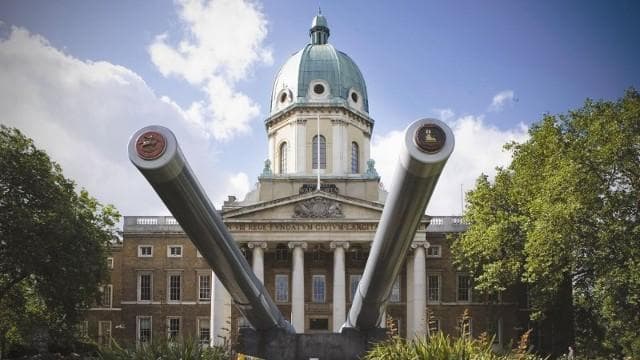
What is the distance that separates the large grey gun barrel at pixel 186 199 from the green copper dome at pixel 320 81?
44.4 meters

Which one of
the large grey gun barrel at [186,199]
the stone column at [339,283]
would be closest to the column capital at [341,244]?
the stone column at [339,283]

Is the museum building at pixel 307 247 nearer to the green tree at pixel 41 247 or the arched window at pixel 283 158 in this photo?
the arched window at pixel 283 158

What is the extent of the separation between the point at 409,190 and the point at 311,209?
38.7 metres

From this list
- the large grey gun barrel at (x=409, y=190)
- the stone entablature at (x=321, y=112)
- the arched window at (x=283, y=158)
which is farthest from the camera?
the arched window at (x=283, y=158)

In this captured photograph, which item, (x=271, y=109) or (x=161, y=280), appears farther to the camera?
(x=271, y=109)

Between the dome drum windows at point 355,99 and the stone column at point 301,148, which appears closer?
the stone column at point 301,148

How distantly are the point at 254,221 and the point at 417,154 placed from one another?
128 ft

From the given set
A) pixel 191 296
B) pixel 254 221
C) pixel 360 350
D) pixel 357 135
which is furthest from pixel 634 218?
pixel 191 296

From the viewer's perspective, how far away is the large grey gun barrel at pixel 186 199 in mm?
5754

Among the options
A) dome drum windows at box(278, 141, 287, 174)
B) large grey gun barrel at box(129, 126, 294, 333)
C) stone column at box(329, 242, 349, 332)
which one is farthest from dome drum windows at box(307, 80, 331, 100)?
large grey gun barrel at box(129, 126, 294, 333)

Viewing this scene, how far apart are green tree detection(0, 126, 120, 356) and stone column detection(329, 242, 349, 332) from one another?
14169 mm

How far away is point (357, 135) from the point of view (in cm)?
5347

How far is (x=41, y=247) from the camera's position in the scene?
1219 inches

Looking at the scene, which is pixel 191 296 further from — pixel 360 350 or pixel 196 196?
pixel 196 196
